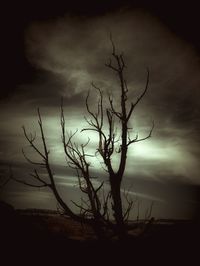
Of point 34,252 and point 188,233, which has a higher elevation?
point 188,233

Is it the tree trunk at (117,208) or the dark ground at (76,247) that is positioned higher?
the tree trunk at (117,208)

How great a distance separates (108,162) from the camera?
5125 mm

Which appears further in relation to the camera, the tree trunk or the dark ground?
the dark ground

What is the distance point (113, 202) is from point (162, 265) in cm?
429

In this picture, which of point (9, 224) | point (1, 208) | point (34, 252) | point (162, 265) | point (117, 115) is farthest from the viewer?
point (1, 208)

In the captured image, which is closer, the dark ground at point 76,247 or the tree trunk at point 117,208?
the tree trunk at point 117,208

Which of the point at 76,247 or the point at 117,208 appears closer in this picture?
the point at 117,208

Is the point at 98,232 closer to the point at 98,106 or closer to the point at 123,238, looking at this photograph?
the point at 123,238

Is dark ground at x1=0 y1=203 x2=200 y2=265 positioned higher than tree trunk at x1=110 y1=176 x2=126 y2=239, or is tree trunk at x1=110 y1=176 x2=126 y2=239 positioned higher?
tree trunk at x1=110 y1=176 x2=126 y2=239

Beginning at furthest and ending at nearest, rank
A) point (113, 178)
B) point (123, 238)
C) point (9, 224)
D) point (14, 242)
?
1. point (9, 224)
2. point (14, 242)
3. point (113, 178)
4. point (123, 238)

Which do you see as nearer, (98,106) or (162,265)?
(98,106)

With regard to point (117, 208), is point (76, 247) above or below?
below

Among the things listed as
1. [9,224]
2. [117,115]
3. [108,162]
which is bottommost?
[9,224]

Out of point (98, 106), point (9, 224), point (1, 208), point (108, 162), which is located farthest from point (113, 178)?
point (1, 208)
